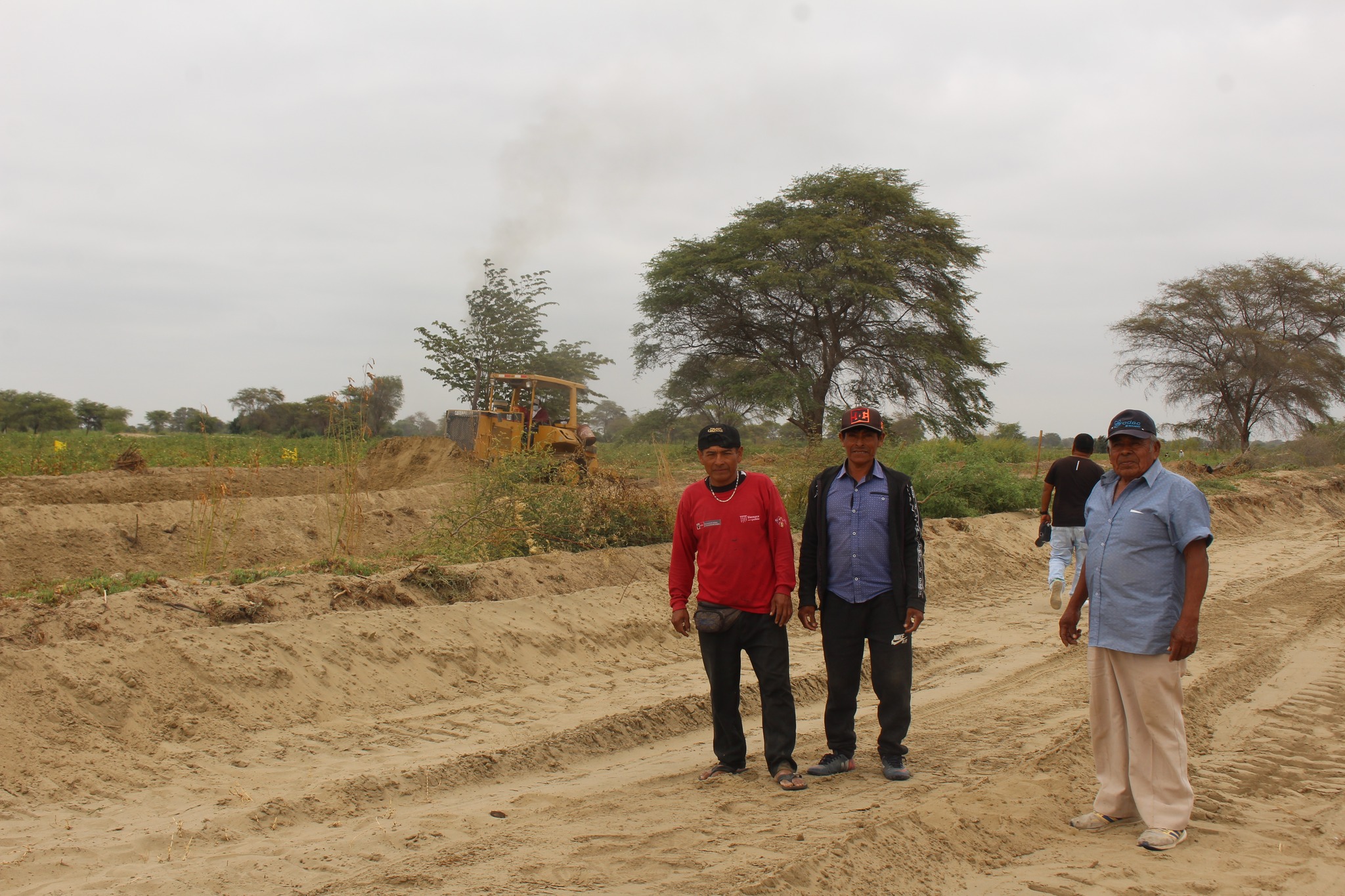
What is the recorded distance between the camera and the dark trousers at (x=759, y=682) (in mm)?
4438

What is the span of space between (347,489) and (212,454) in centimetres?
119

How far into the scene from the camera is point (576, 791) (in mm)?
4434

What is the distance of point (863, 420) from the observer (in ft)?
14.7

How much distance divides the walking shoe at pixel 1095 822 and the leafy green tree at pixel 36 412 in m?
45.6

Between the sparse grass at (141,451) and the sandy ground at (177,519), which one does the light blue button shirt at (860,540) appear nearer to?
the sandy ground at (177,519)

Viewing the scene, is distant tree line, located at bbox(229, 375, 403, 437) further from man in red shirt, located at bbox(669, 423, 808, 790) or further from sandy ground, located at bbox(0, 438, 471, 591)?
man in red shirt, located at bbox(669, 423, 808, 790)

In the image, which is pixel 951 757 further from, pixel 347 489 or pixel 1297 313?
pixel 1297 313

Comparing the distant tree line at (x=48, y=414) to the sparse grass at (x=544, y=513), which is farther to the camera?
the distant tree line at (x=48, y=414)

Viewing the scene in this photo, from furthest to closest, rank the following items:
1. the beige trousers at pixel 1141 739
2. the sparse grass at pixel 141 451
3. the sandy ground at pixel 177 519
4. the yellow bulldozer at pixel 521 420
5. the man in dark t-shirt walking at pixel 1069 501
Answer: the sparse grass at pixel 141 451
the yellow bulldozer at pixel 521 420
the sandy ground at pixel 177 519
the man in dark t-shirt walking at pixel 1069 501
the beige trousers at pixel 1141 739

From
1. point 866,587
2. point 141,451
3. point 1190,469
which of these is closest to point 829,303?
point 1190,469

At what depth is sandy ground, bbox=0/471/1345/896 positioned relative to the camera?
347cm

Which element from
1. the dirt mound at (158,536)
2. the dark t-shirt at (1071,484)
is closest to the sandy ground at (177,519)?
the dirt mound at (158,536)

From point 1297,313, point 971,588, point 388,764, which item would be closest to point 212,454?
point 388,764

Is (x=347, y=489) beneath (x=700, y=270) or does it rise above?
beneath
